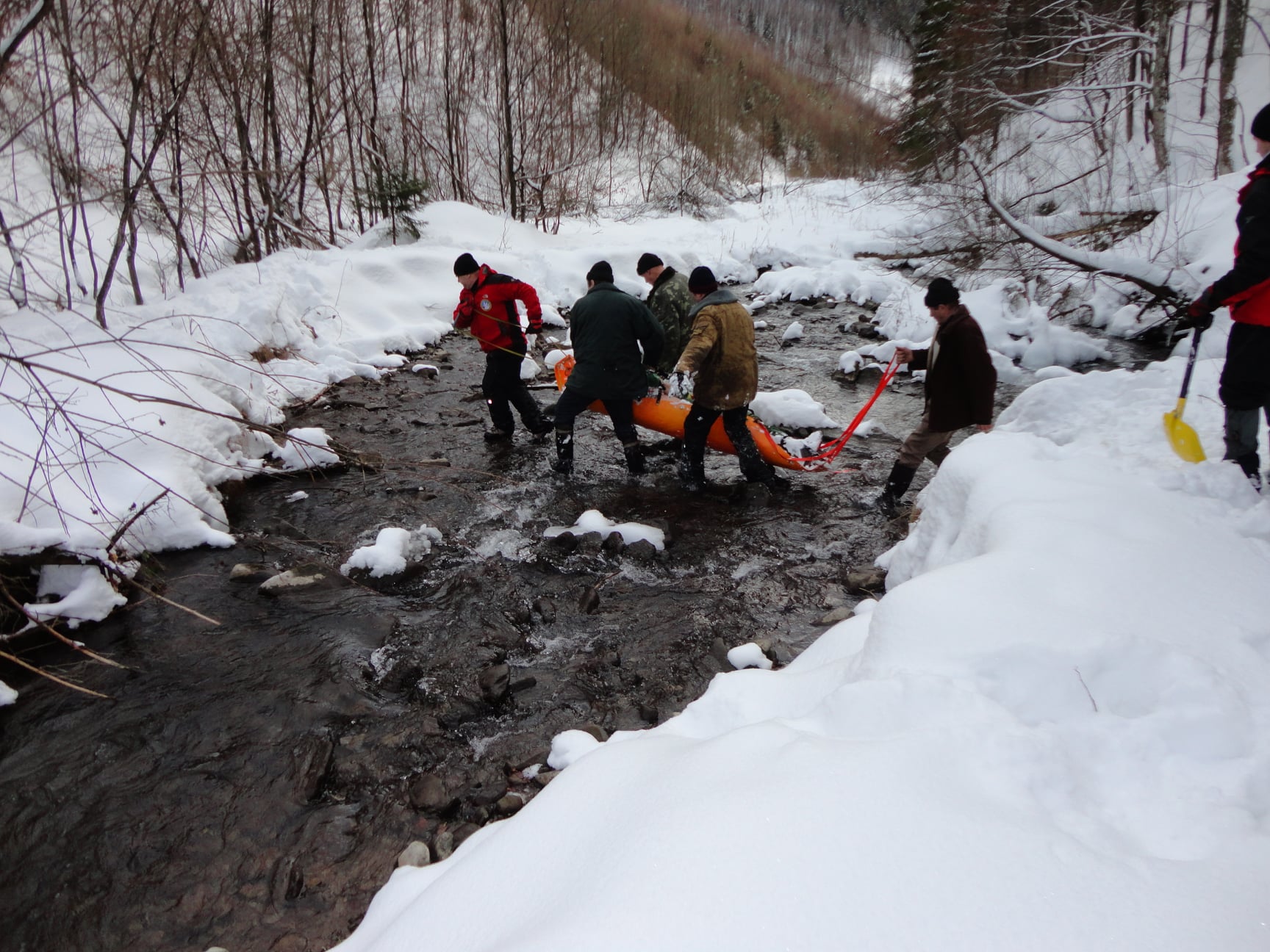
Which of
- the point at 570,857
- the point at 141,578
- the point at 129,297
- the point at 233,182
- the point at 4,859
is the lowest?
the point at 4,859

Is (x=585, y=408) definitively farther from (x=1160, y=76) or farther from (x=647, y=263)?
(x=1160, y=76)

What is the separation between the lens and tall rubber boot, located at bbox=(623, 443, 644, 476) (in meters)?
6.17

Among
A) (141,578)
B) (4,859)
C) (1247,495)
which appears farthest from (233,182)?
(1247,495)

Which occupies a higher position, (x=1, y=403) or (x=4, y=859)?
(x=1, y=403)

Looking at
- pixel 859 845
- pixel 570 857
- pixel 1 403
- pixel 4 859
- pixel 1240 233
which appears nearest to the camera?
pixel 859 845

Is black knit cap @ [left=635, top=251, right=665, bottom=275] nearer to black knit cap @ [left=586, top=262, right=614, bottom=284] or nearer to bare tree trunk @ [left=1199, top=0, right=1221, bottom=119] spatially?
black knit cap @ [left=586, top=262, right=614, bottom=284]

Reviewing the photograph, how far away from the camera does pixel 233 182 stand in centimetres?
947

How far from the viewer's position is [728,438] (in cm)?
578

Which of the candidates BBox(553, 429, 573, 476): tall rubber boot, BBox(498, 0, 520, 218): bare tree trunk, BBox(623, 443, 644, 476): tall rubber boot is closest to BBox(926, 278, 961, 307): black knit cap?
BBox(623, 443, 644, 476): tall rubber boot

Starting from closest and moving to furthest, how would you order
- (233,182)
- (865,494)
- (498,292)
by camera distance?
(865,494) < (498,292) < (233,182)

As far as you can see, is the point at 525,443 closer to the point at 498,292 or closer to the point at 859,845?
the point at 498,292

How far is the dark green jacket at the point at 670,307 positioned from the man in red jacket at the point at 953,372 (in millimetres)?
1868

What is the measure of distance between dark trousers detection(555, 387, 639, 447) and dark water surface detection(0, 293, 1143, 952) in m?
0.47

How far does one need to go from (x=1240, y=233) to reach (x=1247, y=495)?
125 centimetres
